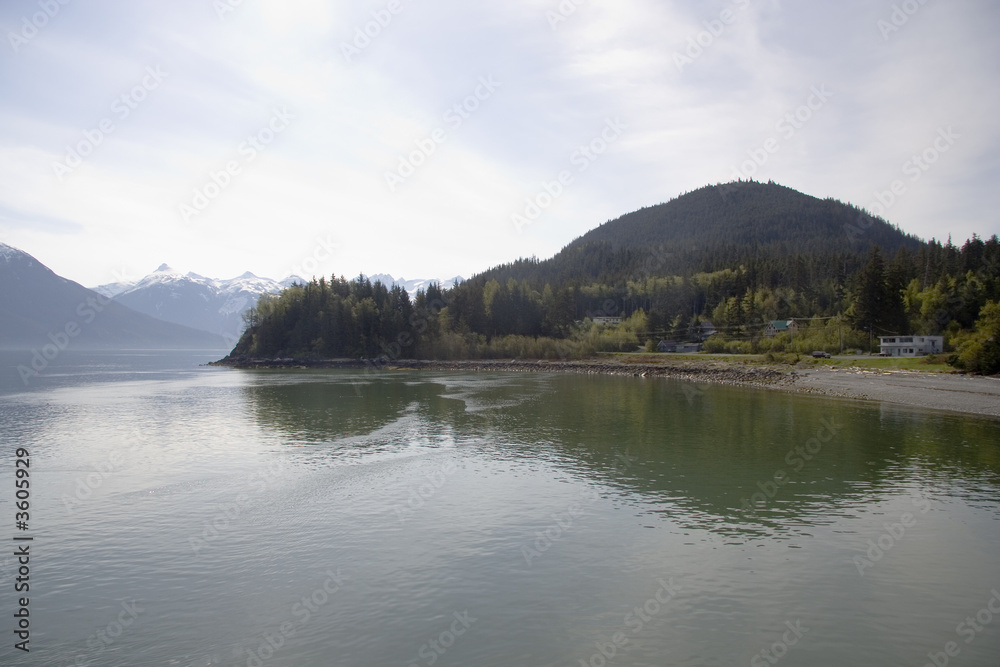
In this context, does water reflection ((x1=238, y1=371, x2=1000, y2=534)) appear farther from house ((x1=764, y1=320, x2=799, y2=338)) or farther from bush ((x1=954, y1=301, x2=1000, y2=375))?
house ((x1=764, y1=320, x2=799, y2=338))

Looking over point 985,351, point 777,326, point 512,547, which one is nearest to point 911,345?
point 985,351

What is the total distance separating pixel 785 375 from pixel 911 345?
1762cm

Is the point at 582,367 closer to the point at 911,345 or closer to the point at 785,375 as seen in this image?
the point at 785,375

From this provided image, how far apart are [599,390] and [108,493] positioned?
148ft

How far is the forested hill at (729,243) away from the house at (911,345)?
52268mm

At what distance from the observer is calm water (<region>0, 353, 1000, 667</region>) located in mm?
10570

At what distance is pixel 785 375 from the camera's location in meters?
62.4

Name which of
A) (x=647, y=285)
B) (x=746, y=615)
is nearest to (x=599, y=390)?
(x=746, y=615)

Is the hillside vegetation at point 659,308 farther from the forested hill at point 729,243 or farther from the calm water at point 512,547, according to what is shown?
the calm water at point 512,547

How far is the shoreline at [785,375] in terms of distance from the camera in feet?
139

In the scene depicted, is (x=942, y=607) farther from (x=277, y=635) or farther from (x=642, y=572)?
(x=277, y=635)

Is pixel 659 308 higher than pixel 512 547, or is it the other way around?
pixel 659 308

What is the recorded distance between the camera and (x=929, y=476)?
2205 cm

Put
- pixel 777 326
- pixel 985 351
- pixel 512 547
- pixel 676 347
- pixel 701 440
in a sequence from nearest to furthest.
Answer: pixel 512 547 → pixel 701 440 → pixel 985 351 → pixel 777 326 → pixel 676 347
